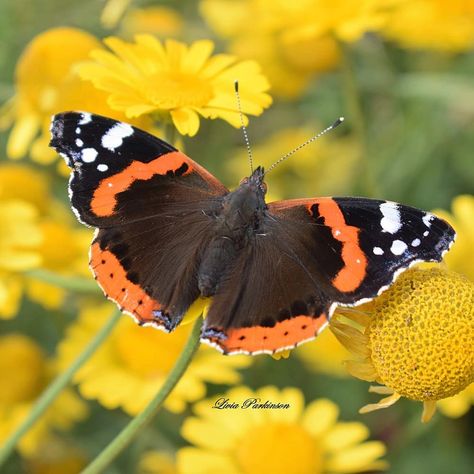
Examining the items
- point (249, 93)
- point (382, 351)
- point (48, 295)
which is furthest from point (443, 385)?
point (48, 295)

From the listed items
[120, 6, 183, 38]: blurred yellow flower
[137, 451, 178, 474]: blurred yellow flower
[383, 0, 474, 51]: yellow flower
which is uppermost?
[383, 0, 474, 51]: yellow flower

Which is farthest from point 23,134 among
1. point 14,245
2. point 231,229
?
point 231,229

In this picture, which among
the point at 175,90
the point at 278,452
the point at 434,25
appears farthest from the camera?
the point at 434,25

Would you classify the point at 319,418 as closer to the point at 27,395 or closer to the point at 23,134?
the point at 27,395

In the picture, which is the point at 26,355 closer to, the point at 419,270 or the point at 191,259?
the point at 191,259

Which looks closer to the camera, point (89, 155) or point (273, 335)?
point (273, 335)

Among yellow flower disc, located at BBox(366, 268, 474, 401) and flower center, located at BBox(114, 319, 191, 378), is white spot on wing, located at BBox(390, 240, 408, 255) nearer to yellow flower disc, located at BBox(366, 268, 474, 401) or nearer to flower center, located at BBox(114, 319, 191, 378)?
yellow flower disc, located at BBox(366, 268, 474, 401)

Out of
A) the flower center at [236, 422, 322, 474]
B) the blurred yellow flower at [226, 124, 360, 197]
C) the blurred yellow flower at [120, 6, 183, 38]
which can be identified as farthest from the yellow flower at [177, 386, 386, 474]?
the blurred yellow flower at [120, 6, 183, 38]
